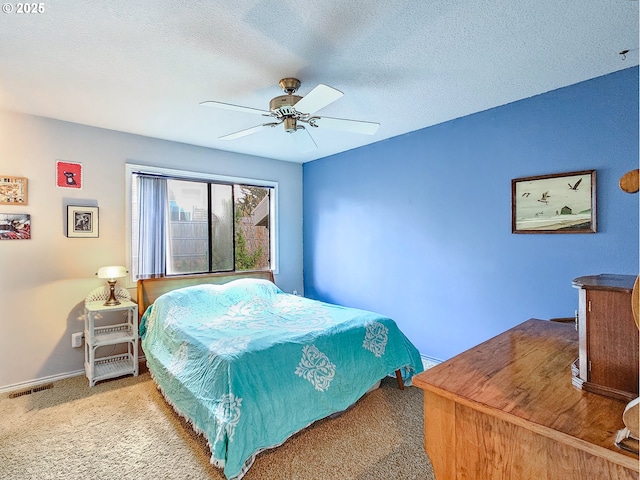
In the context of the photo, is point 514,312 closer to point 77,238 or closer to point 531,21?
point 531,21

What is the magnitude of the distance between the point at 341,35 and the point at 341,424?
254 cm

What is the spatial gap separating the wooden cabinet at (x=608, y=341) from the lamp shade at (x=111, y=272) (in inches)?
137

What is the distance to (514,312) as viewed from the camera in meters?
2.74

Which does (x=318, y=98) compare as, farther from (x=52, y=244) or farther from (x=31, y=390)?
(x=31, y=390)

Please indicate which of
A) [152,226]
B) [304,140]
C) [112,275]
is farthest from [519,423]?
[152,226]

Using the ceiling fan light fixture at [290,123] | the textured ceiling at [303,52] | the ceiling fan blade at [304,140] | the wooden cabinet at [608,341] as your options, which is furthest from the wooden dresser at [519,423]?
the ceiling fan blade at [304,140]

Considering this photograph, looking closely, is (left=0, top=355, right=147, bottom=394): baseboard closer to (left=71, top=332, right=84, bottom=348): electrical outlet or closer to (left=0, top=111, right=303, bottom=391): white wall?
(left=0, top=111, right=303, bottom=391): white wall

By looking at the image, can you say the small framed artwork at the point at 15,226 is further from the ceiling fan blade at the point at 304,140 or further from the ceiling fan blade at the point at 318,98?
the ceiling fan blade at the point at 318,98

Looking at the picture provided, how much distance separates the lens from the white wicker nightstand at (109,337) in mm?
2930

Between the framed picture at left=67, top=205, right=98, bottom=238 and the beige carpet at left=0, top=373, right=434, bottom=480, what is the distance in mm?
1469

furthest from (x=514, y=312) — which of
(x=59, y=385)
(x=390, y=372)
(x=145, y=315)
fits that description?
(x=59, y=385)

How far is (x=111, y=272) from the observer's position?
3.08 metres

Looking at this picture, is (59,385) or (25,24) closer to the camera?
(25,24)

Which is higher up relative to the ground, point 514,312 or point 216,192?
point 216,192
